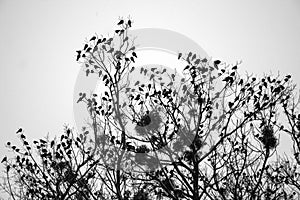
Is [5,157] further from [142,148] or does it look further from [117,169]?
[142,148]

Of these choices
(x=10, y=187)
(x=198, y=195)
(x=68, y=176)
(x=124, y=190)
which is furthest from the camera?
(x=10, y=187)

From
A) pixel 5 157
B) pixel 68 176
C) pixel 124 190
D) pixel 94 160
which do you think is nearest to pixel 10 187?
pixel 5 157

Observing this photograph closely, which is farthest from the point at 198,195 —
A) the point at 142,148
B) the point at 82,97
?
the point at 82,97

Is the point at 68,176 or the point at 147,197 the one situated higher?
the point at 68,176

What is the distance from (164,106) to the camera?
8188 millimetres

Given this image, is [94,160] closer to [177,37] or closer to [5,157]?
[5,157]

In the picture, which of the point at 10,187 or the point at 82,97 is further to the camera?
the point at 10,187

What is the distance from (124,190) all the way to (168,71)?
406 centimetres

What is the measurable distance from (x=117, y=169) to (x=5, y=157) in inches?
185

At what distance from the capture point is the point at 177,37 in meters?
8.77

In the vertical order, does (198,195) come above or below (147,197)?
below

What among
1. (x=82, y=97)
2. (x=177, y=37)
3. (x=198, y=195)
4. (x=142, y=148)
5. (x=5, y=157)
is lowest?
(x=198, y=195)

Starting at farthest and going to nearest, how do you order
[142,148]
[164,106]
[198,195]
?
[164,106] → [142,148] → [198,195]

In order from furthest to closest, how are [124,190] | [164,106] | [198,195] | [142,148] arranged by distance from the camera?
[124,190] < [164,106] < [142,148] < [198,195]
